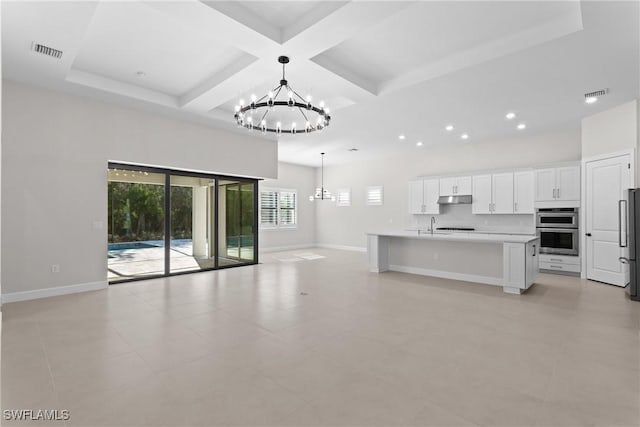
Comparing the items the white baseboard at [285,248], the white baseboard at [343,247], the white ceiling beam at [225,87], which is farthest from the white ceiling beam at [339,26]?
the white baseboard at [343,247]

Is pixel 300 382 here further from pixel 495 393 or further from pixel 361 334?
pixel 495 393

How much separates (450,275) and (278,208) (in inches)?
253

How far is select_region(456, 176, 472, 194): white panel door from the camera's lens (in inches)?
316

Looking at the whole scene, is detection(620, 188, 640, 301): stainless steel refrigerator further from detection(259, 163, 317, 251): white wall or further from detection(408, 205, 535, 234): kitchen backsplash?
detection(259, 163, 317, 251): white wall

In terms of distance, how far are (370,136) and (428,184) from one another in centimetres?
239

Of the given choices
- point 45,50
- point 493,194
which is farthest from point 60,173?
point 493,194

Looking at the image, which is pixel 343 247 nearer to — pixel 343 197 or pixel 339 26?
pixel 343 197

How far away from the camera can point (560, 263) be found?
658cm

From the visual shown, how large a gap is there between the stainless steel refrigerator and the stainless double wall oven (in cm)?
151

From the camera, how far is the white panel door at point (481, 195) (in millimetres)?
7684

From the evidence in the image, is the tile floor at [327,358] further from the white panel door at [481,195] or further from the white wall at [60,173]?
the white panel door at [481,195]

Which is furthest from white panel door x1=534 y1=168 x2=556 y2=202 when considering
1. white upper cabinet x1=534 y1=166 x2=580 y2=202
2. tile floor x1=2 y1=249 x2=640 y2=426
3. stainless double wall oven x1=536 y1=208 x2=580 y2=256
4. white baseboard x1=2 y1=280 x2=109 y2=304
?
white baseboard x1=2 y1=280 x2=109 y2=304

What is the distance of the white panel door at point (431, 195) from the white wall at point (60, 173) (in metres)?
6.55

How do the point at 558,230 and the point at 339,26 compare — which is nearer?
the point at 339,26
